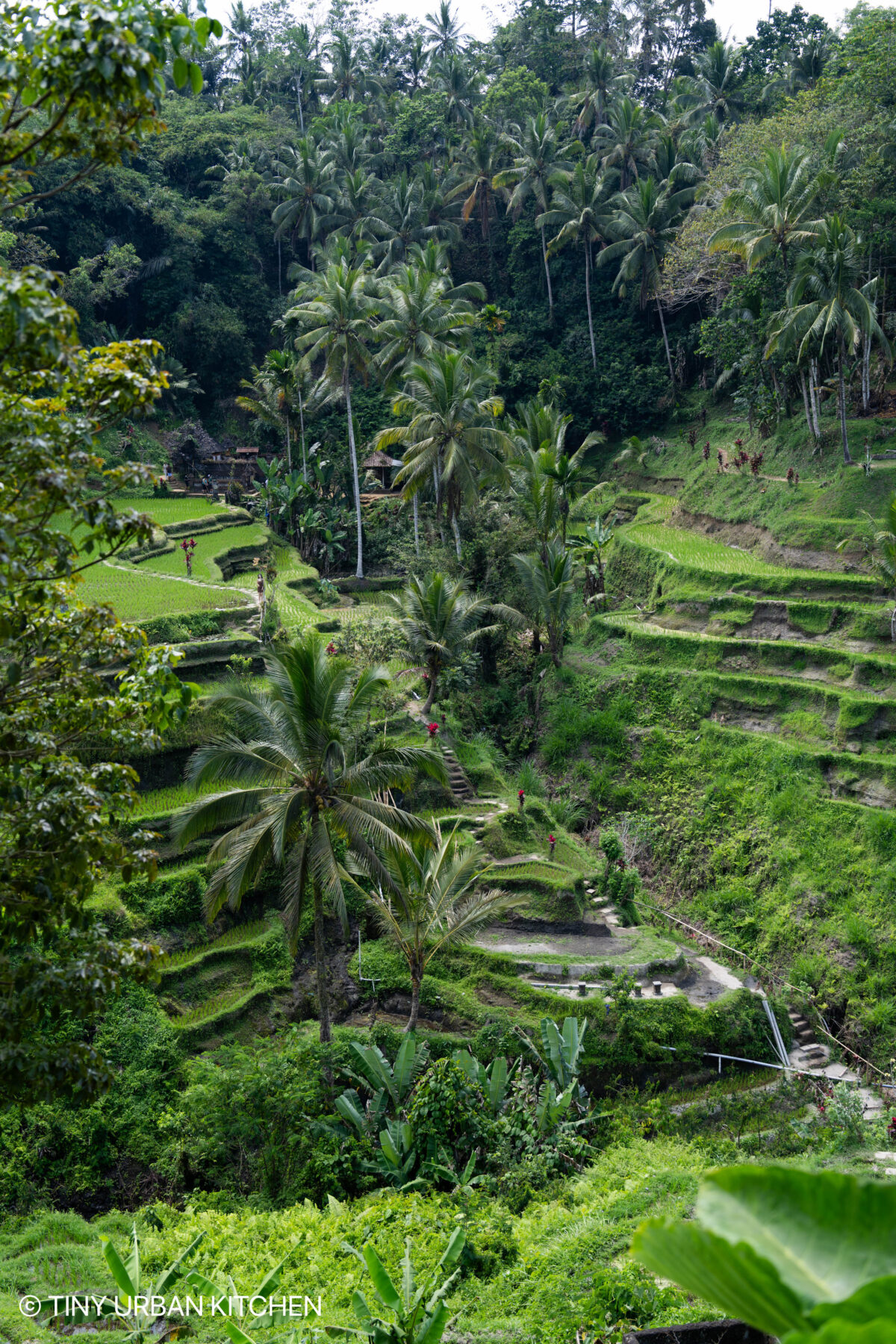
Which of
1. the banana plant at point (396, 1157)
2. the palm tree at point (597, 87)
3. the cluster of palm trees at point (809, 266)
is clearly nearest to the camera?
the banana plant at point (396, 1157)

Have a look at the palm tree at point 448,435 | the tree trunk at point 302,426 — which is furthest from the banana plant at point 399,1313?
the tree trunk at point 302,426

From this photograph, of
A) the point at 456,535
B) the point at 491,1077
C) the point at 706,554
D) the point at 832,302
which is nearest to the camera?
the point at 491,1077

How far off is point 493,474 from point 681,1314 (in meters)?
20.5

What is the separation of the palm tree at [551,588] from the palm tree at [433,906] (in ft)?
38.0

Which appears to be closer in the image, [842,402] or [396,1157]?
[396,1157]

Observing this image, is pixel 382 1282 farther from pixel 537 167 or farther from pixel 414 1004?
pixel 537 167

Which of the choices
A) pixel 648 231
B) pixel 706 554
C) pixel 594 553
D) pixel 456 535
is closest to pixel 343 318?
pixel 456 535

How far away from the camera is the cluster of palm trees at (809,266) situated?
2200cm

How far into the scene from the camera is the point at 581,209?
36.7 metres

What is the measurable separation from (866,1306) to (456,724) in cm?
1920

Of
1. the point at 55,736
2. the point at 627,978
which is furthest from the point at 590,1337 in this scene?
the point at 627,978

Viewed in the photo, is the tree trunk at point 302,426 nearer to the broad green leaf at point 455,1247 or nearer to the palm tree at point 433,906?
the palm tree at point 433,906

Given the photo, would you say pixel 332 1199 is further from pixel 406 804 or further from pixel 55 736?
pixel 406 804

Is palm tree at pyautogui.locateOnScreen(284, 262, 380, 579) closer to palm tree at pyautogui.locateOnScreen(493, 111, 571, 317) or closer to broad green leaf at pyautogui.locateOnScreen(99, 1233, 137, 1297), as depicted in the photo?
palm tree at pyautogui.locateOnScreen(493, 111, 571, 317)
